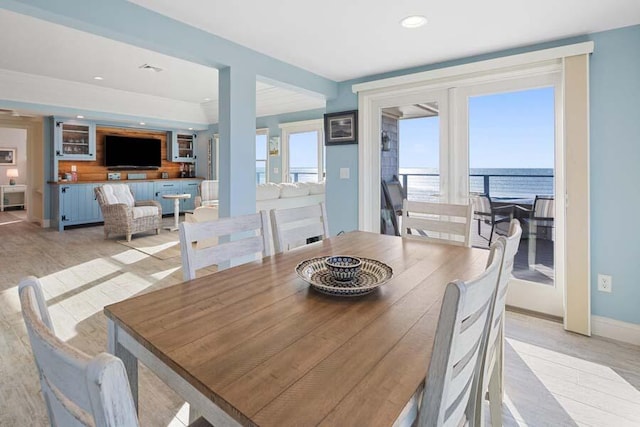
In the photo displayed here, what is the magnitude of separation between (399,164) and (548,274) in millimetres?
1695

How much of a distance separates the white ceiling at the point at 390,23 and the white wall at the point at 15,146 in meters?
10.5

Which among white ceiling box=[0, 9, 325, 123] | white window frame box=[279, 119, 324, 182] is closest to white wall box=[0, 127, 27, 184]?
white ceiling box=[0, 9, 325, 123]

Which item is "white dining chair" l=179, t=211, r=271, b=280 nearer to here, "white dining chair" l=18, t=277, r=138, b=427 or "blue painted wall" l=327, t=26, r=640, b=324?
"white dining chair" l=18, t=277, r=138, b=427

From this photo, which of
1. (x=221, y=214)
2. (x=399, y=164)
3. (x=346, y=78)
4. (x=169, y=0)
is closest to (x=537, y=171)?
(x=399, y=164)

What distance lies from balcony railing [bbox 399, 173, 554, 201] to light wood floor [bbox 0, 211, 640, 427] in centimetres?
106

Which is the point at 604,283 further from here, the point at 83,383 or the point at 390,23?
the point at 83,383

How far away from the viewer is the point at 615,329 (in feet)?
8.41

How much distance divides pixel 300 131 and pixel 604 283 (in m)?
5.44

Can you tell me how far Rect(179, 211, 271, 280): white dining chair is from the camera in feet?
4.70

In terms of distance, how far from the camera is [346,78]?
392 centimetres

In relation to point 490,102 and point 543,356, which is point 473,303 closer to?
point 543,356

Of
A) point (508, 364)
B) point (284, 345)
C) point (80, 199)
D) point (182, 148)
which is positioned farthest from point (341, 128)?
point (182, 148)

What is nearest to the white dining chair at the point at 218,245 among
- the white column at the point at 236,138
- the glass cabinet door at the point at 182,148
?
the white column at the point at 236,138

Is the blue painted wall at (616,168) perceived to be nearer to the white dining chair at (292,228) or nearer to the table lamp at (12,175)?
the white dining chair at (292,228)
